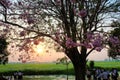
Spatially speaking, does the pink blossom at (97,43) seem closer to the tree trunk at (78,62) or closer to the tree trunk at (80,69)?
the tree trunk at (78,62)

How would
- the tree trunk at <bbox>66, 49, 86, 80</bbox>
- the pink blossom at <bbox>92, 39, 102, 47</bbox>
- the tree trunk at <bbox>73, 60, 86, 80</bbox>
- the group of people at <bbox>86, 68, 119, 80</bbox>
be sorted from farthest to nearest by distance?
1. the group of people at <bbox>86, 68, 119, 80</bbox>
2. the tree trunk at <bbox>73, 60, 86, 80</bbox>
3. the tree trunk at <bbox>66, 49, 86, 80</bbox>
4. the pink blossom at <bbox>92, 39, 102, 47</bbox>

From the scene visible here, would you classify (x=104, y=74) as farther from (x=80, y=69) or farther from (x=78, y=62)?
(x=78, y=62)

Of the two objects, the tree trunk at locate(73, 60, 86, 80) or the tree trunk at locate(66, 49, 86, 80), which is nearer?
the tree trunk at locate(66, 49, 86, 80)

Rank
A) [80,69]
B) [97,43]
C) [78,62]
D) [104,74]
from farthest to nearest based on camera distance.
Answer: [104,74] → [80,69] → [78,62] → [97,43]

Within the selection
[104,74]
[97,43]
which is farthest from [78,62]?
[104,74]

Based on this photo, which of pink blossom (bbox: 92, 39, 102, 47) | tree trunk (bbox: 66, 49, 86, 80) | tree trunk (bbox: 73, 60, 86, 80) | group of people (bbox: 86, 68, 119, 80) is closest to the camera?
pink blossom (bbox: 92, 39, 102, 47)

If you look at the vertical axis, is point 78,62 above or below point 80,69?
above

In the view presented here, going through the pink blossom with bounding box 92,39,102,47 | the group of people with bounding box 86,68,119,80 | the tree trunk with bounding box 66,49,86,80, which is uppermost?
the pink blossom with bounding box 92,39,102,47

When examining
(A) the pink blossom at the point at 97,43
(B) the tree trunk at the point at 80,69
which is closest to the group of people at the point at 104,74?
(B) the tree trunk at the point at 80,69

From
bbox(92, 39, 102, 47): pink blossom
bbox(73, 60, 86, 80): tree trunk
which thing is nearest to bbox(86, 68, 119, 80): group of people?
bbox(73, 60, 86, 80): tree trunk

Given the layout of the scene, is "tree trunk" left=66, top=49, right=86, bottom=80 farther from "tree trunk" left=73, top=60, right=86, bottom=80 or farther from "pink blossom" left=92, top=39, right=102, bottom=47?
"pink blossom" left=92, top=39, right=102, bottom=47

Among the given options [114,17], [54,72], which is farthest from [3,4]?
[54,72]

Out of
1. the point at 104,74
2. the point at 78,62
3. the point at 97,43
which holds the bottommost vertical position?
the point at 104,74

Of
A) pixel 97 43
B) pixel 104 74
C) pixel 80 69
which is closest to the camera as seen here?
pixel 97 43
